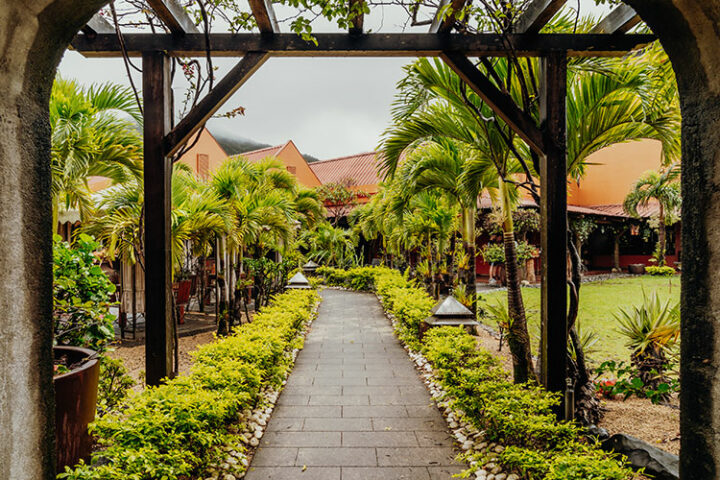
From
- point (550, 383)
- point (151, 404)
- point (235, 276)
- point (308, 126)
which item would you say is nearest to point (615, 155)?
point (235, 276)

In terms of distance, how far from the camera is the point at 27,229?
162cm

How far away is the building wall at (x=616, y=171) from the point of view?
843 inches

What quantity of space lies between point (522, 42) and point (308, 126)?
7153 cm

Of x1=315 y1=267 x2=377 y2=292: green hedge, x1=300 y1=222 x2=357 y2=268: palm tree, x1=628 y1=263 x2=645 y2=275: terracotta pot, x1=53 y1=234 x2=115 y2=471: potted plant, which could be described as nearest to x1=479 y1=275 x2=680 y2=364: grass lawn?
x1=628 y1=263 x2=645 y2=275: terracotta pot

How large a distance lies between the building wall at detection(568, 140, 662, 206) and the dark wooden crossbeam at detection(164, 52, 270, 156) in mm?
20792

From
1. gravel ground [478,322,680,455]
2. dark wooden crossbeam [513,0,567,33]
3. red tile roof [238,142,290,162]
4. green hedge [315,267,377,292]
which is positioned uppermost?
red tile roof [238,142,290,162]

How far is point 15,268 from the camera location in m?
1.57

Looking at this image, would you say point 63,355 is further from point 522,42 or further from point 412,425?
point 522,42

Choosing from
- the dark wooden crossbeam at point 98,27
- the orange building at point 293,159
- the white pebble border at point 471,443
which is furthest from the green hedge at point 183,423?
the orange building at point 293,159

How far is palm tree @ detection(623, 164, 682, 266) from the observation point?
59.0ft

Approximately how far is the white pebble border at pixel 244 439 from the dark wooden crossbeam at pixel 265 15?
2.90 metres

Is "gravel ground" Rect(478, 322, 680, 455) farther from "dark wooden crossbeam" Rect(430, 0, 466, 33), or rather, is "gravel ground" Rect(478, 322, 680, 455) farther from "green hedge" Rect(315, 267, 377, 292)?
"green hedge" Rect(315, 267, 377, 292)

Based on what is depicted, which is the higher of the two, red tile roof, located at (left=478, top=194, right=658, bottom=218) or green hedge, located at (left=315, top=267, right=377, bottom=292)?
red tile roof, located at (left=478, top=194, right=658, bottom=218)

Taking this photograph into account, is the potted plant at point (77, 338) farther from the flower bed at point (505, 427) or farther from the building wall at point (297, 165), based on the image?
the building wall at point (297, 165)
